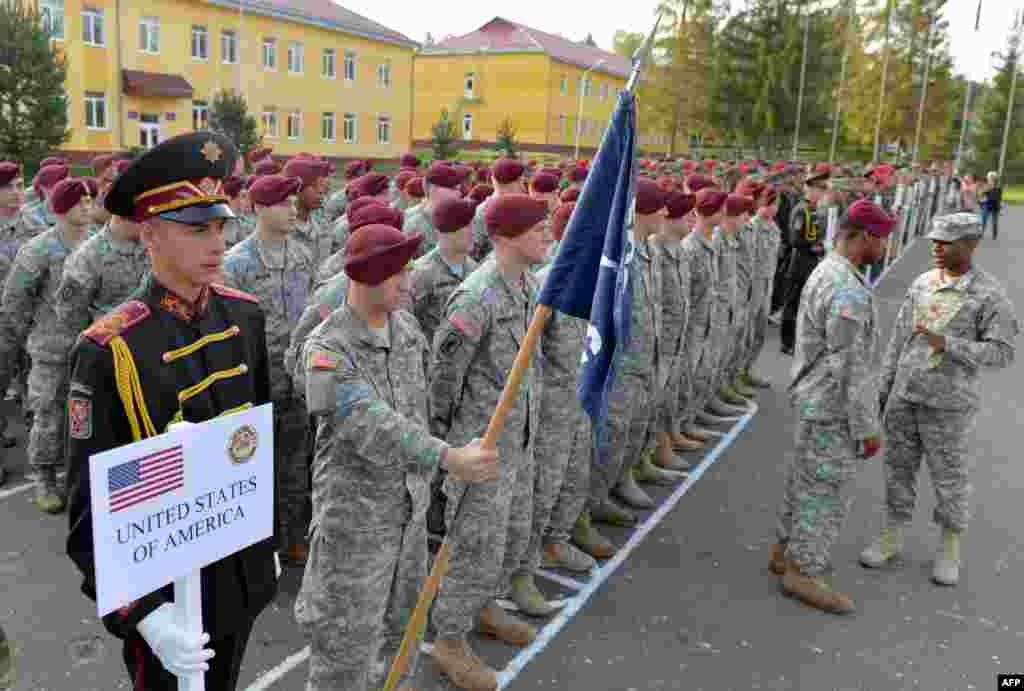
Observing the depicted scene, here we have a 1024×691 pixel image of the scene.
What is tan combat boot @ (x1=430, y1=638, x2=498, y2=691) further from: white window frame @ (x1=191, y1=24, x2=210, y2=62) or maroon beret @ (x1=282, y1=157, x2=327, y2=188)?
white window frame @ (x1=191, y1=24, x2=210, y2=62)

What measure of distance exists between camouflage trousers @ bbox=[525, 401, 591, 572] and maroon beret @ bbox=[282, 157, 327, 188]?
3315 mm

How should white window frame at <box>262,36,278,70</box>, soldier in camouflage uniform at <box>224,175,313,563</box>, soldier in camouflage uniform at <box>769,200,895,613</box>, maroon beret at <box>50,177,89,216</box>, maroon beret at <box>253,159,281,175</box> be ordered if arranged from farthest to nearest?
white window frame at <box>262,36,278,70</box> < maroon beret at <box>253,159,281,175</box> < maroon beret at <box>50,177,89,216</box> < soldier in camouflage uniform at <box>224,175,313,563</box> < soldier in camouflage uniform at <box>769,200,895,613</box>

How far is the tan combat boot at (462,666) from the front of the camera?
3.83m

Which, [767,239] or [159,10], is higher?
[159,10]

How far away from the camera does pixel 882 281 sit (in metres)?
17.1

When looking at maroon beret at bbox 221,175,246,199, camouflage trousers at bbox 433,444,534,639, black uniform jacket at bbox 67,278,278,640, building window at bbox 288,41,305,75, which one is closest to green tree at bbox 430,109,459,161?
building window at bbox 288,41,305,75

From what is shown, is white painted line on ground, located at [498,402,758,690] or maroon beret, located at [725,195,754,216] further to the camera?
maroon beret, located at [725,195,754,216]

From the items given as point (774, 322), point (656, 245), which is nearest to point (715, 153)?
point (774, 322)

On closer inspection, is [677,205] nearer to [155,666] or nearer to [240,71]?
[155,666]

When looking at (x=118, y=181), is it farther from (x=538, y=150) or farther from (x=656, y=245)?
(x=538, y=150)

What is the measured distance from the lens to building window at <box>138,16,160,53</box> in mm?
31766

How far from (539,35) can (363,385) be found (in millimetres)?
56143

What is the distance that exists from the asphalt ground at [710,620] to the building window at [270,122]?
33769 mm

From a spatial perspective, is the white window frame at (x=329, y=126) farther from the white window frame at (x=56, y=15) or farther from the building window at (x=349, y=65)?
the white window frame at (x=56, y=15)
